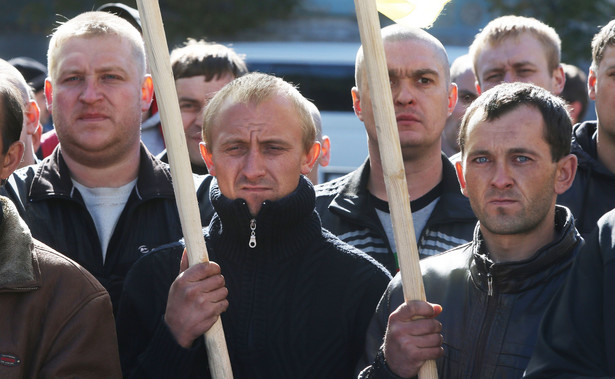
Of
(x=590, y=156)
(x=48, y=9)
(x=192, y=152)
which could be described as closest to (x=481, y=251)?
(x=590, y=156)

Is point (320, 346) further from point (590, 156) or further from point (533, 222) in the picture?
point (590, 156)

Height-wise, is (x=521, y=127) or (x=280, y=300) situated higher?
(x=521, y=127)

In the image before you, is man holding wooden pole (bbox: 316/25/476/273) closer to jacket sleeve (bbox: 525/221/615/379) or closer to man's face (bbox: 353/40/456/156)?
man's face (bbox: 353/40/456/156)

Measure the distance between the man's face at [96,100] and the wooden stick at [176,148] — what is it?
42.7 inches

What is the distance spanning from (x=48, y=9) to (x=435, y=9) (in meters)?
11.9

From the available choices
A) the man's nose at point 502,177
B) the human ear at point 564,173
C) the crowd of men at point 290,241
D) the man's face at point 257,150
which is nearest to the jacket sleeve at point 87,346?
the crowd of men at point 290,241

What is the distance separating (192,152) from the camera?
510cm

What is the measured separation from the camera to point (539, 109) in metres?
3.11

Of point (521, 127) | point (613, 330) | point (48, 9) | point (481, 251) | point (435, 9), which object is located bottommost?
point (613, 330)

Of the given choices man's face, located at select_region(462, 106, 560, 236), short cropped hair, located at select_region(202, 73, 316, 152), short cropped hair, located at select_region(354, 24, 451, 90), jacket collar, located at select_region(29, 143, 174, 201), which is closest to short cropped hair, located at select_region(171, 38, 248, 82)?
short cropped hair, located at select_region(354, 24, 451, 90)

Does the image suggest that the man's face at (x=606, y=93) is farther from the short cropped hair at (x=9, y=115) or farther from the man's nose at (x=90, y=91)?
the short cropped hair at (x=9, y=115)

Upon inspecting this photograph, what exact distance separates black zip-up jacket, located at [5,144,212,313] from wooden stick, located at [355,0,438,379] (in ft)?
3.87

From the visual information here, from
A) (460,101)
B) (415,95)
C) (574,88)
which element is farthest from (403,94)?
(574,88)

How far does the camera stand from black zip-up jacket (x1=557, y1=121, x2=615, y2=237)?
3.76 m
